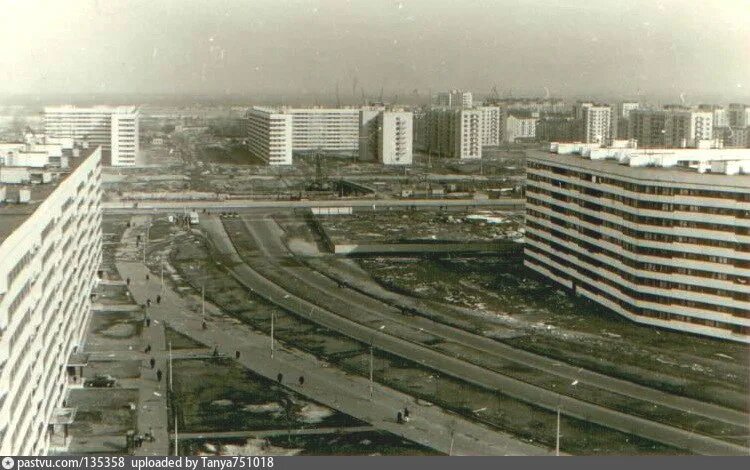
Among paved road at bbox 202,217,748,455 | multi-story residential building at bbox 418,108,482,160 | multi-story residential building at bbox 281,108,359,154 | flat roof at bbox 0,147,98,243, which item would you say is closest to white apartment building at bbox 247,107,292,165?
multi-story residential building at bbox 281,108,359,154

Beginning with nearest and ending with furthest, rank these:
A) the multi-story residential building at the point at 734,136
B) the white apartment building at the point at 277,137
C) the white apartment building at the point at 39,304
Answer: the white apartment building at the point at 39,304, the white apartment building at the point at 277,137, the multi-story residential building at the point at 734,136

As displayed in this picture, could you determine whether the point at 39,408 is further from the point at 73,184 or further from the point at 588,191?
the point at 588,191

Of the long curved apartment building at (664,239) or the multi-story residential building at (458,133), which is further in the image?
the multi-story residential building at (458,133)

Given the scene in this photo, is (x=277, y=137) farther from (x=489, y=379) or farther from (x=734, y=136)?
(x=489, y=379)

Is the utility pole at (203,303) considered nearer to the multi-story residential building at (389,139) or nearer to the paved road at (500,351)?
the paved road at (500,351)

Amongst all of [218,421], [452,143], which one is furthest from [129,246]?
[452,143]

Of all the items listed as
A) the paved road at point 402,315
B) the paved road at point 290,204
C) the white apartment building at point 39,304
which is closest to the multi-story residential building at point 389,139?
the paved road at point 290,204
